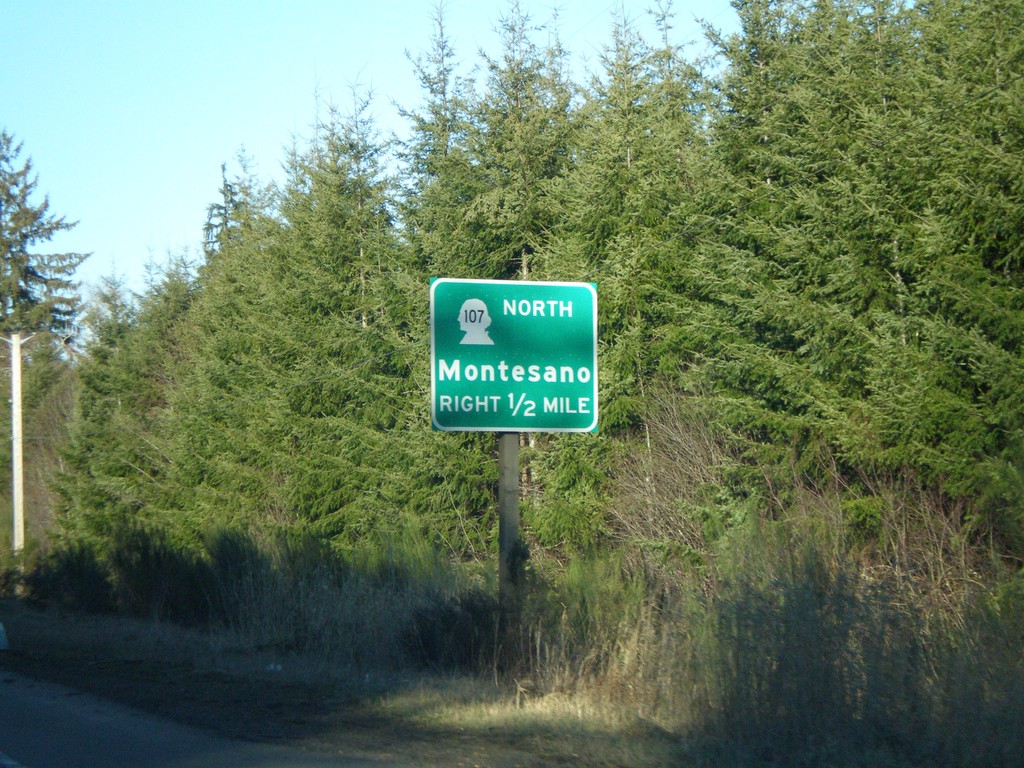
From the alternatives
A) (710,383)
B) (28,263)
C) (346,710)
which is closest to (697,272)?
(710,383)

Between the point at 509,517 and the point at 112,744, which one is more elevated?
the point at 509,517

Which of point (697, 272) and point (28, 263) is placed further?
point (28, 263)

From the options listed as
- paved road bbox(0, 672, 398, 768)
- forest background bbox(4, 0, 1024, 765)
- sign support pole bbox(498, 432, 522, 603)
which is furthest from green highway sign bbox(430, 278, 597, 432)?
paved road bbox(0, 672, 398, 768)

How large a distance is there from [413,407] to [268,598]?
9.51 meters

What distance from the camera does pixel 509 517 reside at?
11000 mm

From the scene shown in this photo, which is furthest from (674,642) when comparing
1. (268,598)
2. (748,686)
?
(268,598)

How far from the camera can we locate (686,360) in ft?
62.9

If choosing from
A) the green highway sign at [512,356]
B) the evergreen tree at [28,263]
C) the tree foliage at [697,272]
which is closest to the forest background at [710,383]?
the tree foliage at [697,272]

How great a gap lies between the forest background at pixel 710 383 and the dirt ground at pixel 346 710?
2.43 feet

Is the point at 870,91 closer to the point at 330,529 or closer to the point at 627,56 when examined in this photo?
the point at 627,56

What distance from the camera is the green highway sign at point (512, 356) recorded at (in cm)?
1073

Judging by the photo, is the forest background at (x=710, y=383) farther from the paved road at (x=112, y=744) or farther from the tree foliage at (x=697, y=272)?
the paved road at (x=112, y=744)

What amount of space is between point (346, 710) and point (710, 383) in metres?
10.1

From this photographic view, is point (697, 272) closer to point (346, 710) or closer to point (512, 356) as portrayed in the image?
point (512, 356)
